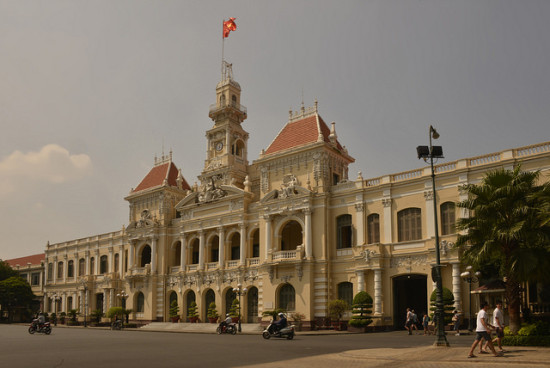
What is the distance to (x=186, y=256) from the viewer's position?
53.3 m

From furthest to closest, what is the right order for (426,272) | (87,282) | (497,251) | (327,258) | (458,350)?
(87,282)
(327,258)
(426,272)
(497,251)
(458,350)

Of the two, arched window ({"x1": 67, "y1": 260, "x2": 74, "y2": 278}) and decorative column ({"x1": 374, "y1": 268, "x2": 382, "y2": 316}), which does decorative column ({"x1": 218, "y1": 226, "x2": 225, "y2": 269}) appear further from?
arched window ({"x1": 67, "y1": 260, "x2": 74, "y2": 278})

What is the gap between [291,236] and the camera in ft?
157

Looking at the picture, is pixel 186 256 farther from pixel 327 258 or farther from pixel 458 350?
pixel 458 350

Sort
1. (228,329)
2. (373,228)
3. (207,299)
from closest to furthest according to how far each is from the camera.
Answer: (228,329) < (373,228) < (207,299)

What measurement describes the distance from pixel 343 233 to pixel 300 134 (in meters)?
9.82

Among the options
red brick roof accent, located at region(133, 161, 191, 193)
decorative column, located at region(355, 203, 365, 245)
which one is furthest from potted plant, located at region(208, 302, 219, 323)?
red brick roof accent, located at region(133, 161, 191, 193)

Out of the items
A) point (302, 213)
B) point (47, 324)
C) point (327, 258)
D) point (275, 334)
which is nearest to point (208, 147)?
point (302, 213)

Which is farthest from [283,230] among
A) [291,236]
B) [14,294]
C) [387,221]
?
[14,294]

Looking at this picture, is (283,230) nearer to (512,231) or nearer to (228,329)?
(228,329)

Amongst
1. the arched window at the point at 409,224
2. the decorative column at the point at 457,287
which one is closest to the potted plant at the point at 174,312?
the arched window at the point at 409,224

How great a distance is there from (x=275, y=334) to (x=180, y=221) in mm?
27436

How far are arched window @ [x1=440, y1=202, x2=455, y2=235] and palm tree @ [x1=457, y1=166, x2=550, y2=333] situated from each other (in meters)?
13.3

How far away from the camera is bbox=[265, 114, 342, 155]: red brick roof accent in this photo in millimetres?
45656
